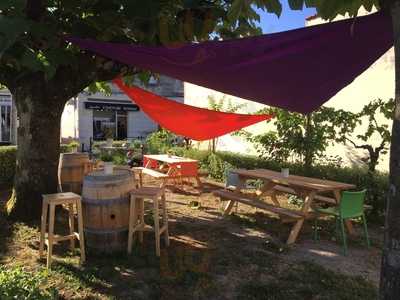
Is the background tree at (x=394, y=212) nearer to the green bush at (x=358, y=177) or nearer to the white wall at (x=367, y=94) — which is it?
the green bush at (x=358, y=177)

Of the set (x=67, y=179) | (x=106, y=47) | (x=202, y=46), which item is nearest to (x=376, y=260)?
(x=202, y=46)

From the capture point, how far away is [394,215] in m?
2.24

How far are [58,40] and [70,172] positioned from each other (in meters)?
3.81

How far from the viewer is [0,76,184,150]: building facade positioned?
21.3 meters

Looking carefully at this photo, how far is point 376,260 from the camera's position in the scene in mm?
5086

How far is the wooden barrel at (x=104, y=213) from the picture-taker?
485cm

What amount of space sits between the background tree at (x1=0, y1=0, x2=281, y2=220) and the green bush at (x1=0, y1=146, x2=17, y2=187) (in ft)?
8.97

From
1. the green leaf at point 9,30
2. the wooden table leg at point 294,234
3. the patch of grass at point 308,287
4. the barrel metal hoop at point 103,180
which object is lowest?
the patch of grass at point 308,287

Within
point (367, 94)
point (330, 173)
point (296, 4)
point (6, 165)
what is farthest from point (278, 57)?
point (6, 165)

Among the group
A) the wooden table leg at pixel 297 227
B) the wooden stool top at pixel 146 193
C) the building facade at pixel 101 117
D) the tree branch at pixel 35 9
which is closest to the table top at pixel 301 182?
the wooden table leg at pixel 297 227

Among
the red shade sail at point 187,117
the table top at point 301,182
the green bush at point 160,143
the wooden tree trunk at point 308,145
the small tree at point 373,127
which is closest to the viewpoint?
the table top at point 301,182

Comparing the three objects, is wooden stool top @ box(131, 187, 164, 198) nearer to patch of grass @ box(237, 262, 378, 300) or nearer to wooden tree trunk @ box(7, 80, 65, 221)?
patch of grass @ box(237, 262, 378, 300)

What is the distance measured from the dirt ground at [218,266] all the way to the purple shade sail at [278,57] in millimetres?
1891

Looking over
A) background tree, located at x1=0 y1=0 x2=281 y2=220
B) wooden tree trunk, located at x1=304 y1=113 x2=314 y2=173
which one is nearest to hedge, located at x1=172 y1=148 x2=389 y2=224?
wooden tree trunk, located at x1=304 y1=113 x2=314 y2=173
